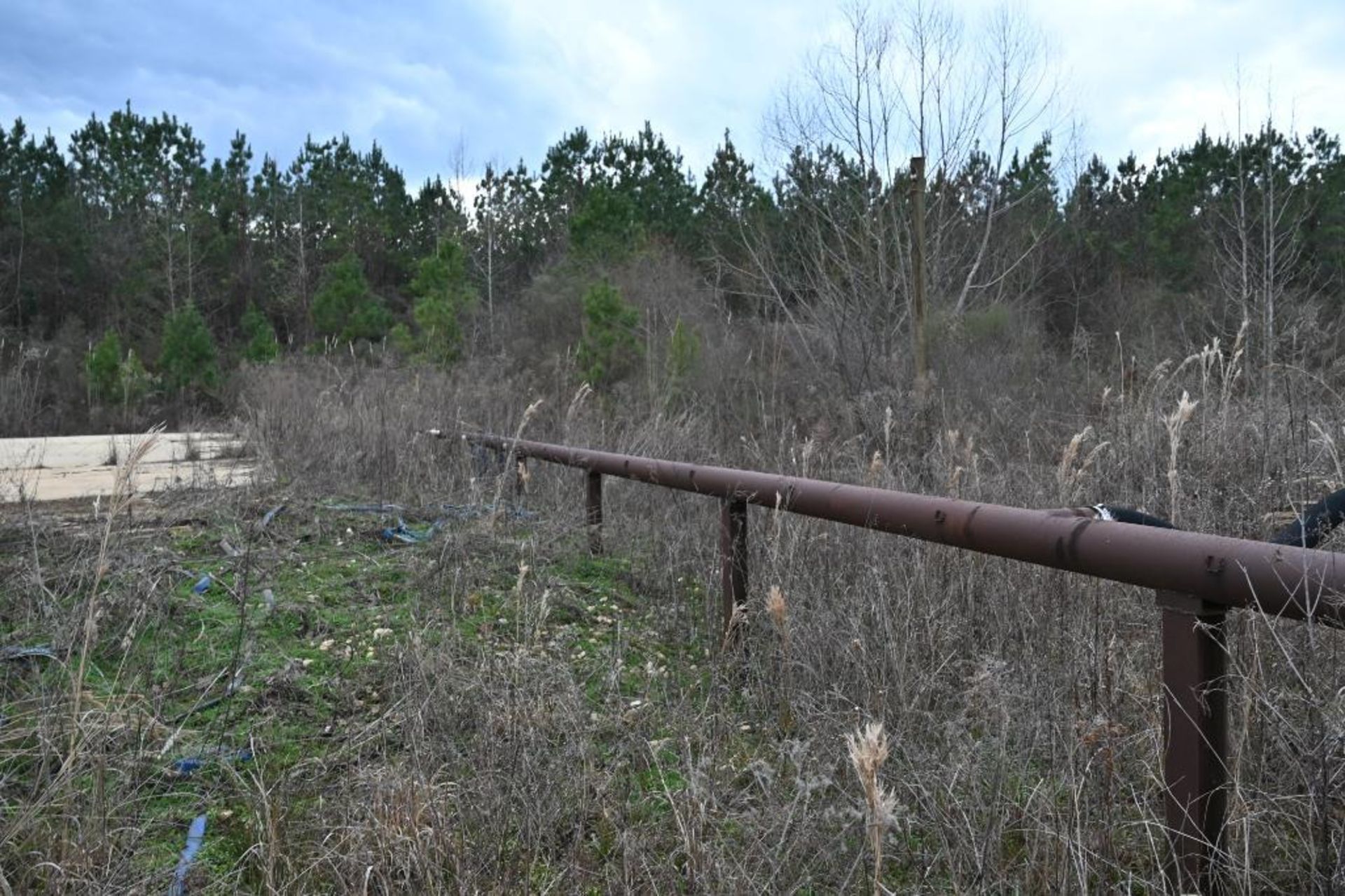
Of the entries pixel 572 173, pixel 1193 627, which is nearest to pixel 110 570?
pixel 1193 627

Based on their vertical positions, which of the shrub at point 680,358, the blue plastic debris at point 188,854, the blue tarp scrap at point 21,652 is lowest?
the blue plastic debris at point 188,854

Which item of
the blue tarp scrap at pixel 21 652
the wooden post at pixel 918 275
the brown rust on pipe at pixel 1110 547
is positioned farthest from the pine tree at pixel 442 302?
the brown rust on pipe at pixel 1110 547

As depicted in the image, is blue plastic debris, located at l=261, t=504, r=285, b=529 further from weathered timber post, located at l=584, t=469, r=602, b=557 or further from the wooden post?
the wooden post

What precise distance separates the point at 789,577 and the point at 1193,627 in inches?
66.5

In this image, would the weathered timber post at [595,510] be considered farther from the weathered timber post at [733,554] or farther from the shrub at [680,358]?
the shrub at [680,358]

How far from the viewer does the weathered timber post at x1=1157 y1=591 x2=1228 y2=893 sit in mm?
1476

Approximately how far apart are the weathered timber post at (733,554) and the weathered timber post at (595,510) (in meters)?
1.70

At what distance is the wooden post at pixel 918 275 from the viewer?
11914 mm

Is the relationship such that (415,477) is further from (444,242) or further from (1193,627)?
(444,242)

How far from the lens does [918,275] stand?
1222cm

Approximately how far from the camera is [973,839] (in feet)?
5.53

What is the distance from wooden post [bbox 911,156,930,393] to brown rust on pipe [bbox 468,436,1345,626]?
358 inches

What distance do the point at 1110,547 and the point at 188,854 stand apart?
77.8 inches

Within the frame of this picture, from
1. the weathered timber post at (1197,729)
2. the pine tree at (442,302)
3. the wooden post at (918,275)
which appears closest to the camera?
the weathered timber post at (1197,729)
